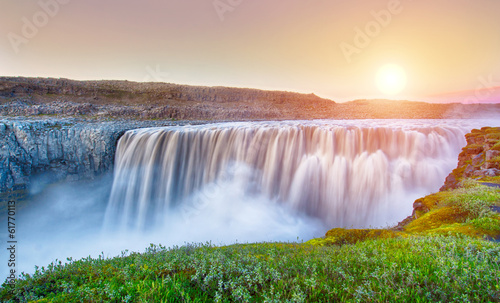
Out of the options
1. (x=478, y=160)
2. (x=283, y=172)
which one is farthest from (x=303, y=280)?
(x=283, y=172)

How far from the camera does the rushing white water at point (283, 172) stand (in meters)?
12.2

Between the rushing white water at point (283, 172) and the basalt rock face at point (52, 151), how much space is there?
130 cm

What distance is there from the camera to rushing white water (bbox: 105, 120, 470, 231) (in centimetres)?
1224

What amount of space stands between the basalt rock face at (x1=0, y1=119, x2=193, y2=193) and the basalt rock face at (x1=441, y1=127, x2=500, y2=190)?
67.0ft

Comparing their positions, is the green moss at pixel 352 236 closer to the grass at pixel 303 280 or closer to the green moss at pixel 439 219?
the green moss at pixel 439 219

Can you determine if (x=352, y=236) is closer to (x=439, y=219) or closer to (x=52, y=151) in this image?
(x=439, y=219)

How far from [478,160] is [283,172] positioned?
9073 millimetres

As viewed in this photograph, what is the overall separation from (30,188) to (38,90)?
3629 centimetres

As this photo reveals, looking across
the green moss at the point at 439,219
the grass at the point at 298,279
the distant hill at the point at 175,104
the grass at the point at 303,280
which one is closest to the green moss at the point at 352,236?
the green moss at the point at 439,219

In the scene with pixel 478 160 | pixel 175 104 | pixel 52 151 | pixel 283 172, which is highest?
pixel 175 104

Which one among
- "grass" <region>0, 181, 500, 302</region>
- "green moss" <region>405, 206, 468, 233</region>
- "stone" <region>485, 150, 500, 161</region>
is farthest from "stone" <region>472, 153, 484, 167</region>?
"grass" <region>0, 181, 500, 302</region>

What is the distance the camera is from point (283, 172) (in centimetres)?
1474

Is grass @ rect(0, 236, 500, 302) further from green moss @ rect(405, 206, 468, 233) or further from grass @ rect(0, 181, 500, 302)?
green moss @ rect(405, 206, 468, 233)

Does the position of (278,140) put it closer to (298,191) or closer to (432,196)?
(298,191)
